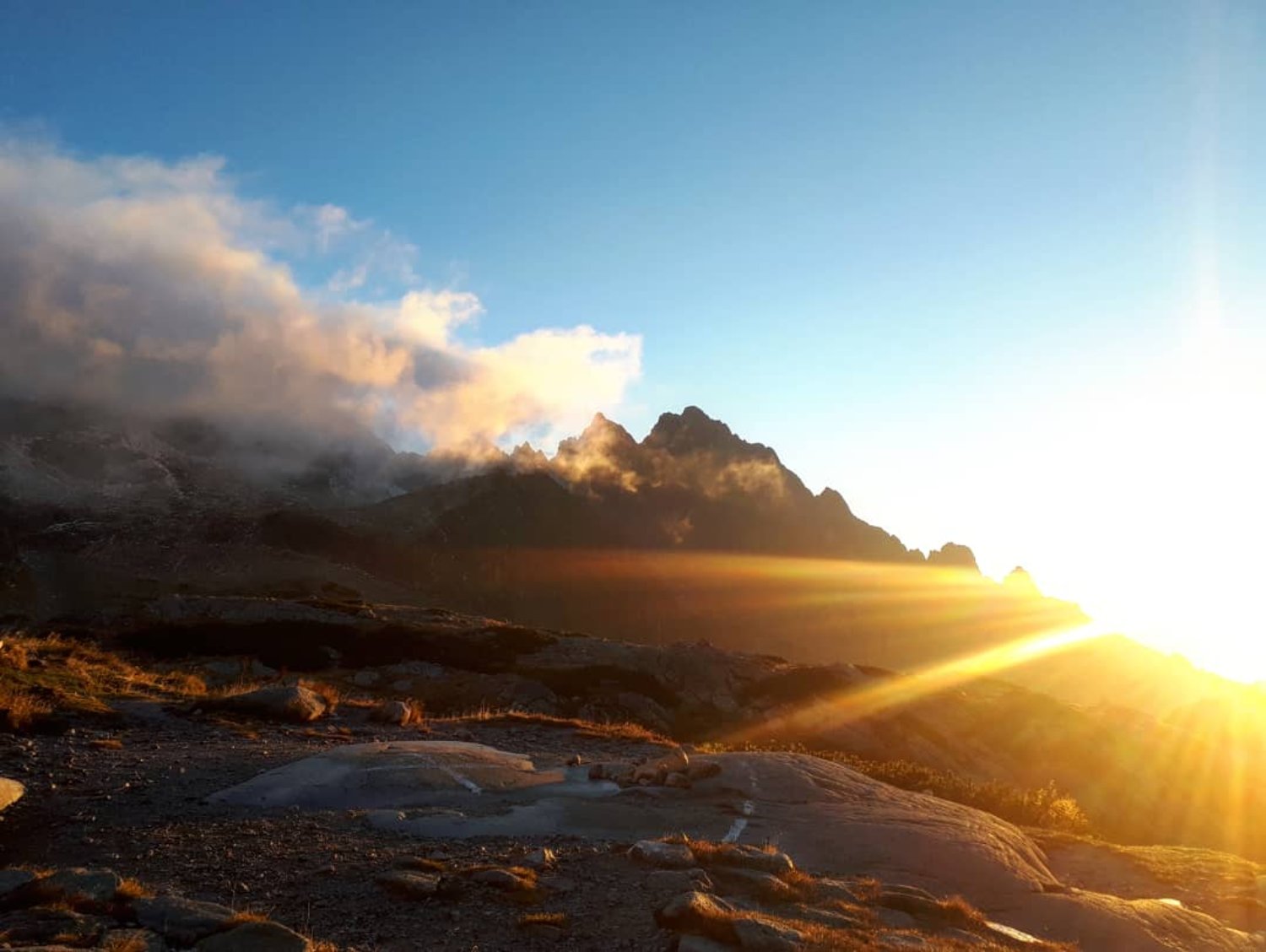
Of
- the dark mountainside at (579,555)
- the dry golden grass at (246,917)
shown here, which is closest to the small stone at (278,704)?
the dry golden grass at (246,917)

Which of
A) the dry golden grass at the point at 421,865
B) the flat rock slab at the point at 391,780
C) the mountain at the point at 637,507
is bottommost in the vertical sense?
the flat rock slab at the point at 391,780

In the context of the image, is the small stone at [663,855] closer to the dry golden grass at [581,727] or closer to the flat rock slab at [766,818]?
the flat rock slab at [766,818]

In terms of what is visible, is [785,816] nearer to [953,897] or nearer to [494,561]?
[953,897]

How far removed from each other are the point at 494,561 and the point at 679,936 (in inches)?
5987

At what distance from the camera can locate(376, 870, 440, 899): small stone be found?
438 inches

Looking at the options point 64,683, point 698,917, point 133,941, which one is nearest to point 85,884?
point 133,941

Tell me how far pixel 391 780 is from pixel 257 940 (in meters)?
8.07

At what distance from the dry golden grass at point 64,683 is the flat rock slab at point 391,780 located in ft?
23.8

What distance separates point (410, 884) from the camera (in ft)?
36.6

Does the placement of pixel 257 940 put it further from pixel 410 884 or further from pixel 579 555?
pixel 579 555

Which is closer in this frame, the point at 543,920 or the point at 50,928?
the point at 50,928

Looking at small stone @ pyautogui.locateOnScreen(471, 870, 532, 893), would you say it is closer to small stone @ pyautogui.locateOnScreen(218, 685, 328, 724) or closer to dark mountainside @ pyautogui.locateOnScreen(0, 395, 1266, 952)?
dark mountainside @ pyautogui.locateOnScreen(0, 395, 1266, 952)

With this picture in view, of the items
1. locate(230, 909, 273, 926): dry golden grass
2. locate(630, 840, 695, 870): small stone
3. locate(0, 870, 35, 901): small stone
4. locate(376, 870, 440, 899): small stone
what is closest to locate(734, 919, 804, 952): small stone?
locate(630, 840, 695, 870): small stone

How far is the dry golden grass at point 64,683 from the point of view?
2044 cm
